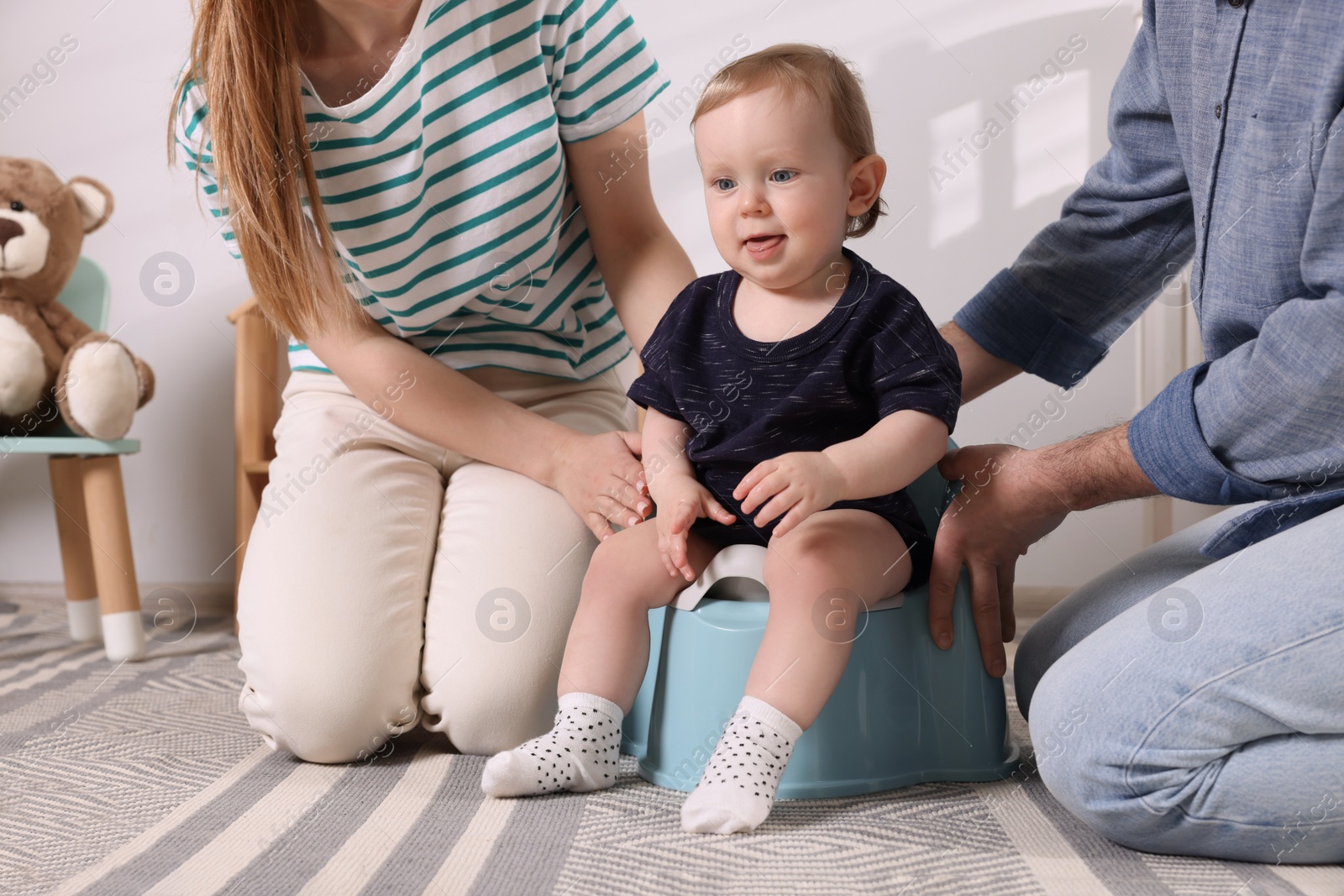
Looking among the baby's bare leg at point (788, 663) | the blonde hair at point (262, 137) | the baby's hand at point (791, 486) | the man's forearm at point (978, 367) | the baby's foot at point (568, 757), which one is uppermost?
the blonde hair at point (262, 137)

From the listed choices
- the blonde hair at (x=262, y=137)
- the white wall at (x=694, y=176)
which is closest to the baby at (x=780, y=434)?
the blonde hair at (x=262, y=137)

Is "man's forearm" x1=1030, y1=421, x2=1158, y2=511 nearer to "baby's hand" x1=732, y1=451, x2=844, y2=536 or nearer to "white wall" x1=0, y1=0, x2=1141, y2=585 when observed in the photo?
"baby's hand" x1=732, y1=451, x2=844, y2=536

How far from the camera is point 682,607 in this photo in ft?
2.74

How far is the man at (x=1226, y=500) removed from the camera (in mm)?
638

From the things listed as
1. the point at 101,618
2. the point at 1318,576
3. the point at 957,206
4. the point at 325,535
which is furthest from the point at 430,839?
the point at 957,206

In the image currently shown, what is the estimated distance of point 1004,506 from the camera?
0.81 m

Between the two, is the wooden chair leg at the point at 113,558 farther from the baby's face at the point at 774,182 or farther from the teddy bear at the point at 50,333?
the baby's face at the point at 774,182

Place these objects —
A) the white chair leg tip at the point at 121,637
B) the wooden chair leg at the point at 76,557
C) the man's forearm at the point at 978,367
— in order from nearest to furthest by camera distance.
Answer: the man's forearm at the point at 978,367
the white chair leg tip at the point at 121,637
the wooden chair leg at the point at 76,557

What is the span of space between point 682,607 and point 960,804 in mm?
253

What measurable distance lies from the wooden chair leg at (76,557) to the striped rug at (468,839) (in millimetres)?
629

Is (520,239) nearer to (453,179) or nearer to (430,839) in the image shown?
(453,179)

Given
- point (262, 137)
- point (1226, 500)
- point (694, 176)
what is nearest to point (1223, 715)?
point (1226, 500)

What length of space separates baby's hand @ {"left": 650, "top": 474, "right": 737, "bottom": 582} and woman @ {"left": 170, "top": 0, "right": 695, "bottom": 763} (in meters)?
0.08

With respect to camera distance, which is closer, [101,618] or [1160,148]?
[1160,148]
